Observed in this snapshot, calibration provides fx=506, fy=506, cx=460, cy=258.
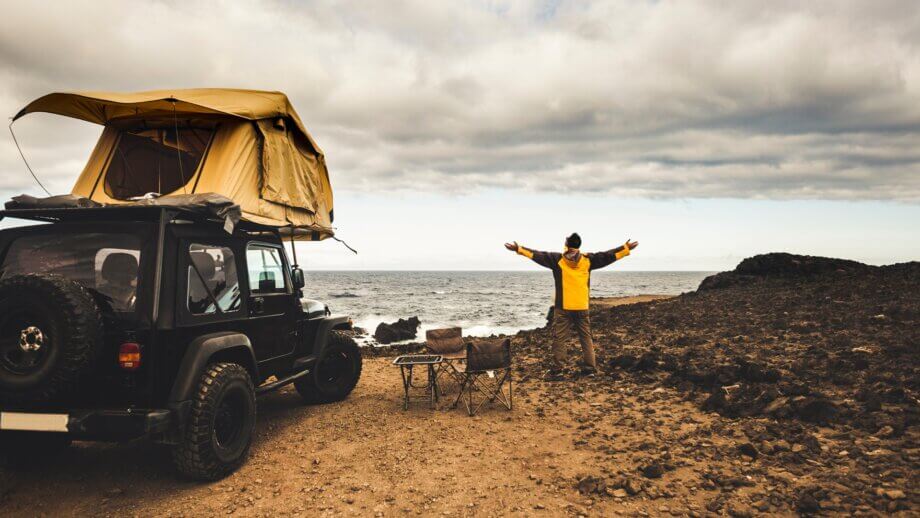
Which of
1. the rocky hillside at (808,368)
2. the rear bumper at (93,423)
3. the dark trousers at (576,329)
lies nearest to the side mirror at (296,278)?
the rear bumper at (93,423)

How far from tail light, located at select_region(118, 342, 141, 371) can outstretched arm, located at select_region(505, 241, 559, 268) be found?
5.73 meters

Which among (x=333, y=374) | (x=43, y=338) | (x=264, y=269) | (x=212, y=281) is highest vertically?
(x=264, y=269)

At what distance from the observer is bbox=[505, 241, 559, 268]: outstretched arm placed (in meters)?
8.62

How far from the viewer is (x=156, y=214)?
4512mm

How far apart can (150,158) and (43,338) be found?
3.42 meters

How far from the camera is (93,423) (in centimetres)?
402

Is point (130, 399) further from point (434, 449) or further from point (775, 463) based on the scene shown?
point (775, 463)

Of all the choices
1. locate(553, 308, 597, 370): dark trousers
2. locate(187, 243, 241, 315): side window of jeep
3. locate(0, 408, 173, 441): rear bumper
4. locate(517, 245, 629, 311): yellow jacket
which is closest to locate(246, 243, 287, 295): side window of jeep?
locate(187, 243, 241, 315): side window of jeep

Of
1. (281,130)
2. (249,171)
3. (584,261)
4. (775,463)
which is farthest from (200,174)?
(775,463)

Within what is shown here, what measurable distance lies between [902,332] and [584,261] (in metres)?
5.24

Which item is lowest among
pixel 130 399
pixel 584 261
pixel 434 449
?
pixel 434 449

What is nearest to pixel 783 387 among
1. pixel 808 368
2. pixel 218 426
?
pixel 808 368

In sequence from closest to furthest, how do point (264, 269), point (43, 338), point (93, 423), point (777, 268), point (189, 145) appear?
1. point (43, 338)
2. point (93, 423)
3. point (264, 269)
4. point (189, 145)
5. point (777, 268)

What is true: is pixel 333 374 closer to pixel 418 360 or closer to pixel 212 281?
pixel 418 360
